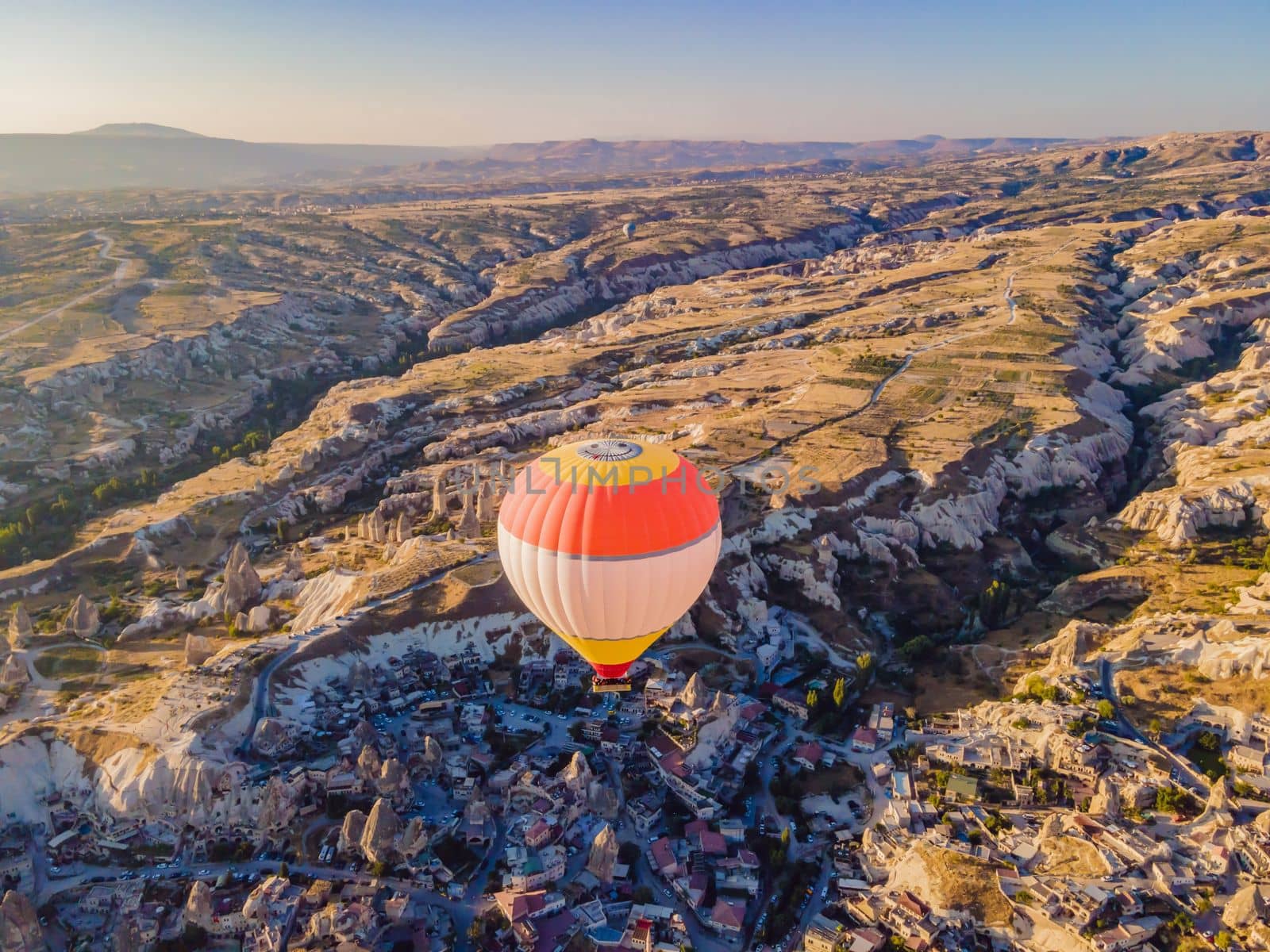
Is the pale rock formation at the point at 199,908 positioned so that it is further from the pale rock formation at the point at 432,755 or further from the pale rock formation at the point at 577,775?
the pale rock formation at the point at 577,775

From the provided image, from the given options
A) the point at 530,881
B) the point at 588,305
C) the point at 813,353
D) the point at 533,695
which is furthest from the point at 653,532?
the point at 588,305

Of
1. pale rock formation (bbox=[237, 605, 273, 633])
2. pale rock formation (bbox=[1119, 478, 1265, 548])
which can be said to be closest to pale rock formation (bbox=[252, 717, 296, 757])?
pale rock formation (bbox=[237, 605, 273, 633])

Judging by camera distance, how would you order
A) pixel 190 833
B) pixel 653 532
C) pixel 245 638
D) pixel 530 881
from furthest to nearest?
pixel 245 638, pixel 190 833, pixel 530 881, pixel 653 532

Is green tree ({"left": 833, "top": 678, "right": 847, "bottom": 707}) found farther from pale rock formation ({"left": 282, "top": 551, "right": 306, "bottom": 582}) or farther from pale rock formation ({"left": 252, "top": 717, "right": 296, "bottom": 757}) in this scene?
pale rock formation ({"left": 282, "top": 551, "right": 306, "bottom": 582})

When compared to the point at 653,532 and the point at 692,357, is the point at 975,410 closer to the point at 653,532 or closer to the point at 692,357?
the point at 692,357

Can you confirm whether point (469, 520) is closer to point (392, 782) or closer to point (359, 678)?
point (359, 678)
